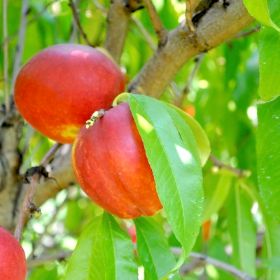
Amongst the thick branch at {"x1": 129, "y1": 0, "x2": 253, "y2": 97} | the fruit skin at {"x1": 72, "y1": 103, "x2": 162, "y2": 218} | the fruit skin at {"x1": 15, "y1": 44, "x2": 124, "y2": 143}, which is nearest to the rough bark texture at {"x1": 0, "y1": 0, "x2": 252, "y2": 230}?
the thick branch at {"x1": 129, "y1": 0, "x2": 253, "y2": 97}

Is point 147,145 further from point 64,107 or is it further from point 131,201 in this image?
point 64,107

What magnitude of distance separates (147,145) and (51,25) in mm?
876

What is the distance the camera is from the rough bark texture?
102 cm

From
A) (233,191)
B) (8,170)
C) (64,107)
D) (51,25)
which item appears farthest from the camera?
(51,25)

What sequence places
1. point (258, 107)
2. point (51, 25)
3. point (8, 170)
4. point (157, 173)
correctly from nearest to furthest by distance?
1. point (157, 173)
2. point (258, 107)
3. point (8, 170)
4. point (51, 25)

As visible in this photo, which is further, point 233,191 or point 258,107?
point 233,191

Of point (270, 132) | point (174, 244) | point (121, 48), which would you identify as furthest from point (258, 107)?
point (174, 244)

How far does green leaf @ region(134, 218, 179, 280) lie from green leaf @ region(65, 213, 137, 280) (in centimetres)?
3

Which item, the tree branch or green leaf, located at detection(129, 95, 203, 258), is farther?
the tree branch

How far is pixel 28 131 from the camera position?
1.29 meters

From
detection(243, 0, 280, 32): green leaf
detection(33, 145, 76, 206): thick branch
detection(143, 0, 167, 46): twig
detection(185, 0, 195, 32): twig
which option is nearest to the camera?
detection(243, 0, 280, 32): green leaf

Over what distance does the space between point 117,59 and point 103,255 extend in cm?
49

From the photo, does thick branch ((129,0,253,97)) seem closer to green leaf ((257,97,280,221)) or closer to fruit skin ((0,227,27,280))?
green leaf ((257,97,280,221))

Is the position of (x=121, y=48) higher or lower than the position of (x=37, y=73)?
lower
